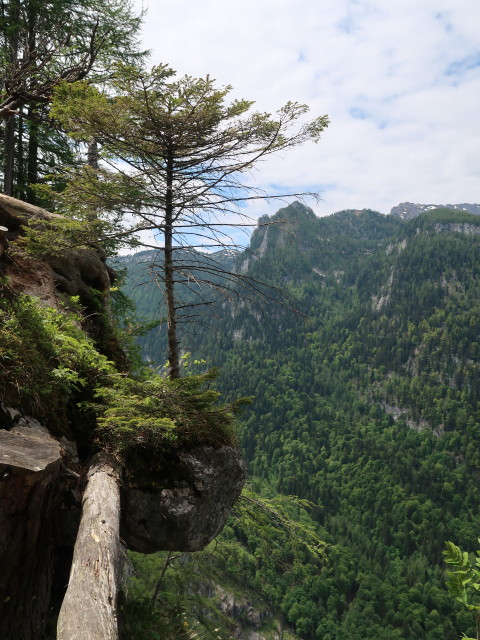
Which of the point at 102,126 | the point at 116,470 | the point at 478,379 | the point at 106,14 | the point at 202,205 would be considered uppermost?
the point at 106,14

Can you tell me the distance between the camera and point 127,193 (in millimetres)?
7738

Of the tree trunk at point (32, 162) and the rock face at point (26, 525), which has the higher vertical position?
the tree trunk at point (32, 162)

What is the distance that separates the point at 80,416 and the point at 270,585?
101 meters

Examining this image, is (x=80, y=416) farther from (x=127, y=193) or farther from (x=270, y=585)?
(x=270, y=585)

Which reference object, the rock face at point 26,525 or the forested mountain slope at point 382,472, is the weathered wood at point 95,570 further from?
the forested mountain slope at point 382,472

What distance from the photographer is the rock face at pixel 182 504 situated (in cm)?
A: 496

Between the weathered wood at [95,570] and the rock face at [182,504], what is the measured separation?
2.01 feet

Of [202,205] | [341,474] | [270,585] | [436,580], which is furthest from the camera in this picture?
[341,474]

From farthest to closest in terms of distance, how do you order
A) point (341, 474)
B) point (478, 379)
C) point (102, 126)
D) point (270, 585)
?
point (478, 379)
point (341, 474)
point (270, 585)
point (102, 126)

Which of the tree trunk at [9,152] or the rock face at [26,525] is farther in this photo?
the tree trunk at [9,152]

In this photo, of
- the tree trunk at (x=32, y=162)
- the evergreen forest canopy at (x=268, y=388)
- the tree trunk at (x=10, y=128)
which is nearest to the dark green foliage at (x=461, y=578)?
the evergreen forest canopy at (x=268, y=388)

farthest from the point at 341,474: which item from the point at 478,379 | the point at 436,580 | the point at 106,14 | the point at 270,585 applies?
the point at 106,14

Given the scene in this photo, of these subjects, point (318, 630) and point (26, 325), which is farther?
point (318, 630)

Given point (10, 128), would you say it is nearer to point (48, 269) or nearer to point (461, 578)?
point (48, 269)
